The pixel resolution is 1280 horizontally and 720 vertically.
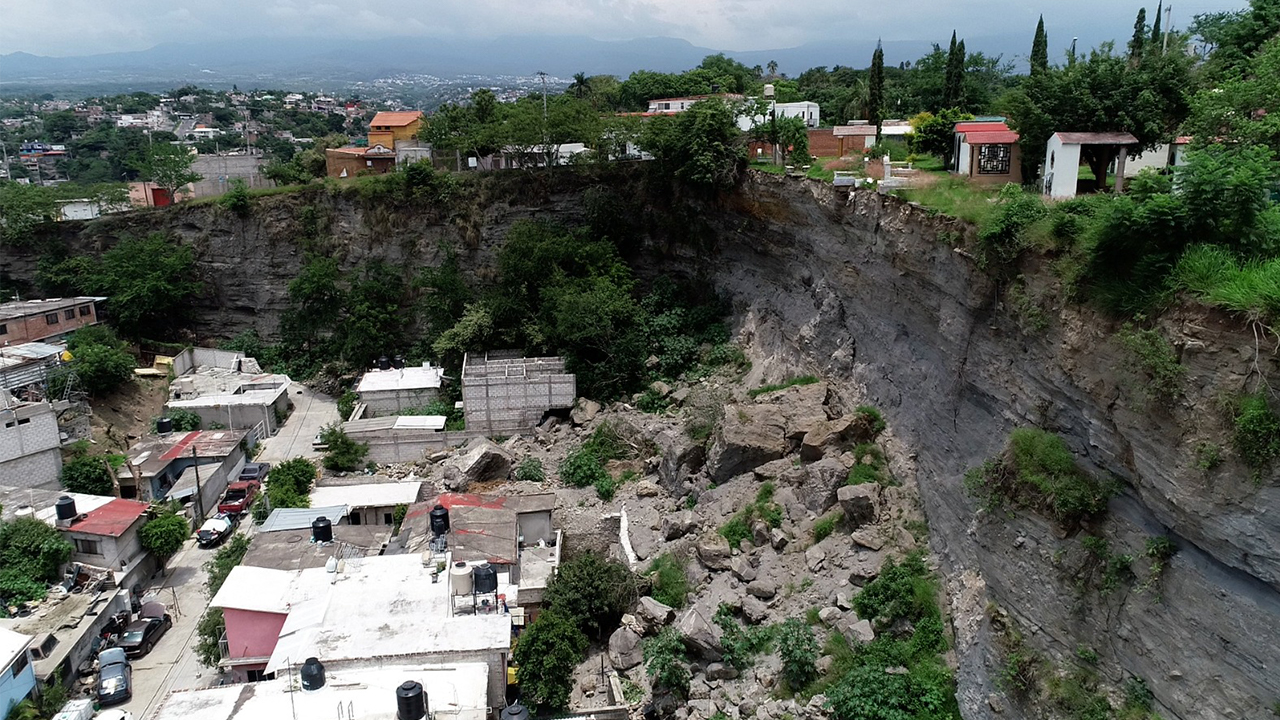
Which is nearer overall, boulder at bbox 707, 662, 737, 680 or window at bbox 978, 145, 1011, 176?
boulder at bbox 707, 662, 737, 680

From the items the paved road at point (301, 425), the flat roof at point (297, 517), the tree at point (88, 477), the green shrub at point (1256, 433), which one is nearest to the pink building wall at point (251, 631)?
the flat roof at point (297, 517)

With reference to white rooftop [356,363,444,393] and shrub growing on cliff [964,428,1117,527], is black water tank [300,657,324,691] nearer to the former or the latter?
shrub growing on cliff [964,428,1117,527]

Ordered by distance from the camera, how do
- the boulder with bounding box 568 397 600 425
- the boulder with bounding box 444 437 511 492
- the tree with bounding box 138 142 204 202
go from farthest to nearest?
the tree with bounding box 138 142 204 202, the boulder with bounding box 568 397 600 425, the boulder with bounding box 444 437 511 492

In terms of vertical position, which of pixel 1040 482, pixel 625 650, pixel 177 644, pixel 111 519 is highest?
pixel 1040 482

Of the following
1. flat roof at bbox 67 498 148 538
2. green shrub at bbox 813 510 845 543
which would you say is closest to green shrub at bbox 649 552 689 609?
green shrub at bbox 813 510 845 543

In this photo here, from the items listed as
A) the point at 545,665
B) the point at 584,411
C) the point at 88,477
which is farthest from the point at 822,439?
the point at 88,477

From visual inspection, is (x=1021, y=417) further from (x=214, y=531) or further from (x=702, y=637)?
(x=214, y=531)

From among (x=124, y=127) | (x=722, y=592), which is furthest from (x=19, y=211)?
(x=124, y=127)
